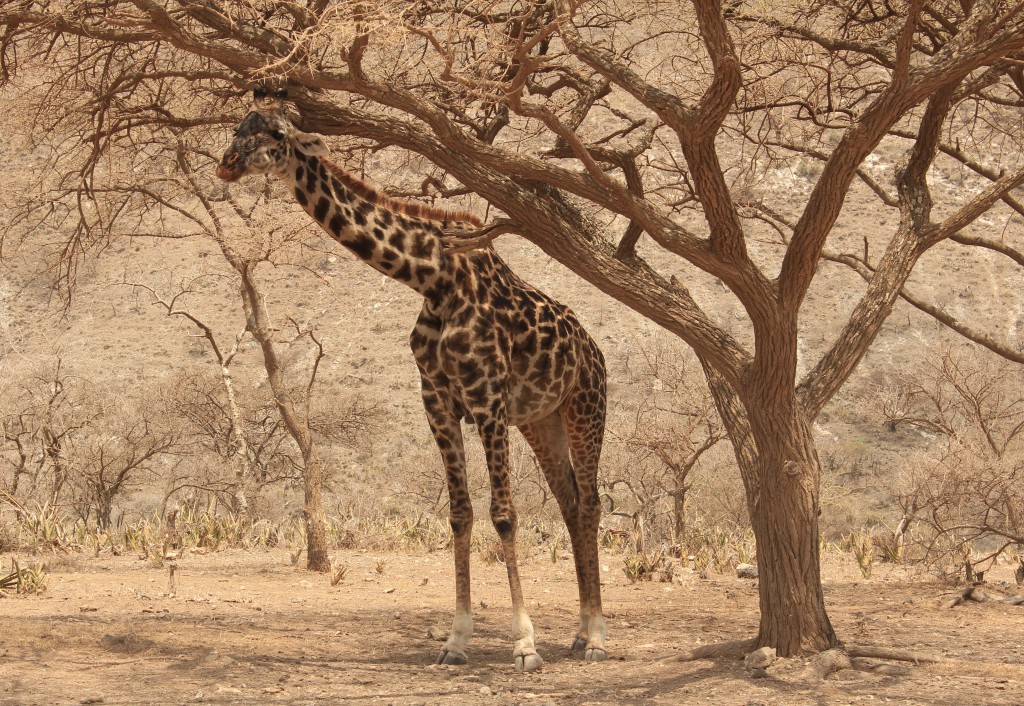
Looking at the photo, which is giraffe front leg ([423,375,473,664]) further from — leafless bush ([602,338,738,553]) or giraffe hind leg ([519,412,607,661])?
leafless bush ([602,338,738,553])

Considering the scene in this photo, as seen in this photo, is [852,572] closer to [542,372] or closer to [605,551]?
[605,551]

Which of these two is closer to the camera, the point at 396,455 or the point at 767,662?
the point at 767,662

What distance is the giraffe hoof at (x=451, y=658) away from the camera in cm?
731

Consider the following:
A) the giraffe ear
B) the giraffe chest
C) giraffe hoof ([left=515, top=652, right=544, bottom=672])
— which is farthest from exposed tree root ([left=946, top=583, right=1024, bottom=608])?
the giraffe ear

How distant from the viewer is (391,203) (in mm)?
7484

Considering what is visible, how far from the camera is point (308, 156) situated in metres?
6.90

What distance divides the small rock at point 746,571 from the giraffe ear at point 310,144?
24.8ft

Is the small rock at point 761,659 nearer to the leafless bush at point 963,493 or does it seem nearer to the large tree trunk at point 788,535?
the large tree trunk at point 788,535

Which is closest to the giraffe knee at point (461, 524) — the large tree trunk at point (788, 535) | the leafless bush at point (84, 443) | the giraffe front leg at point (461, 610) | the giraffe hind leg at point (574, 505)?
the giraffe front leg at point (461, 610)

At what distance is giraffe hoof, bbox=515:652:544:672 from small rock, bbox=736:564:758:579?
5.66 metres

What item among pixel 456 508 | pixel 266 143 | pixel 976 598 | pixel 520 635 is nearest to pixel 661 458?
pixel 976 598

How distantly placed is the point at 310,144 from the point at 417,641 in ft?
12.5

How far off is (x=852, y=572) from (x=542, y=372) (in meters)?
6.78

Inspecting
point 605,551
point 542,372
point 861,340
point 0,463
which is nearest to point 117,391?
point 0,463
